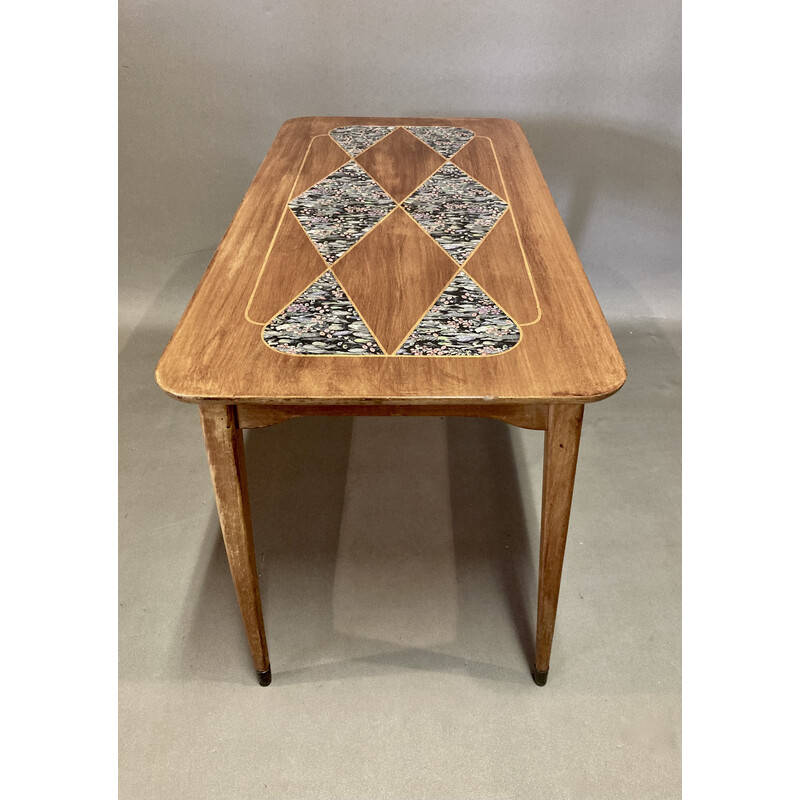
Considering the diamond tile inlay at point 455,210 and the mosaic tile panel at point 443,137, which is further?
the mosaic tile panel at point 443,137

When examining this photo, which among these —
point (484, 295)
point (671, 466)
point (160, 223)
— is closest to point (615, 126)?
point (671, 466)

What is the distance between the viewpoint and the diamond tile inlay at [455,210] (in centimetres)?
145

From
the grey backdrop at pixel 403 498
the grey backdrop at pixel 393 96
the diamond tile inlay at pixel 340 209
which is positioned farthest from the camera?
the grey backdrop at pixel 393 96

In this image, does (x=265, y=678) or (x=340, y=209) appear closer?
(x=265, y=678)

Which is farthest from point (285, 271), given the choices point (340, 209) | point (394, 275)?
point (340, 209)

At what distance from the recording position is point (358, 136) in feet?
6.49

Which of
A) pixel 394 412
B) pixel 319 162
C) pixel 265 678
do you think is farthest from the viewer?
pixel 319 162

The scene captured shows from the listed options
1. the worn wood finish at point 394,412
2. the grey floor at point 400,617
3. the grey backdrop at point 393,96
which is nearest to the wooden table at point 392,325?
the worn wood finish at point 394,412

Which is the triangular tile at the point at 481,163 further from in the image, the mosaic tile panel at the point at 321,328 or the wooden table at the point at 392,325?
the mosaic tile panel at the point at 321,328

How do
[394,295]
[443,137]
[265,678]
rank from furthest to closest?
1. [443,137]
2. [265,678]
3. [394,295]

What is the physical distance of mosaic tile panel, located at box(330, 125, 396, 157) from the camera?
191 cm

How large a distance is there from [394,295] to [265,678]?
83 centimetres

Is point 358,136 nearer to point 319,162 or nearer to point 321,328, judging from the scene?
point 319,162

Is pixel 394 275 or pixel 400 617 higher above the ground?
pixel 394 275
